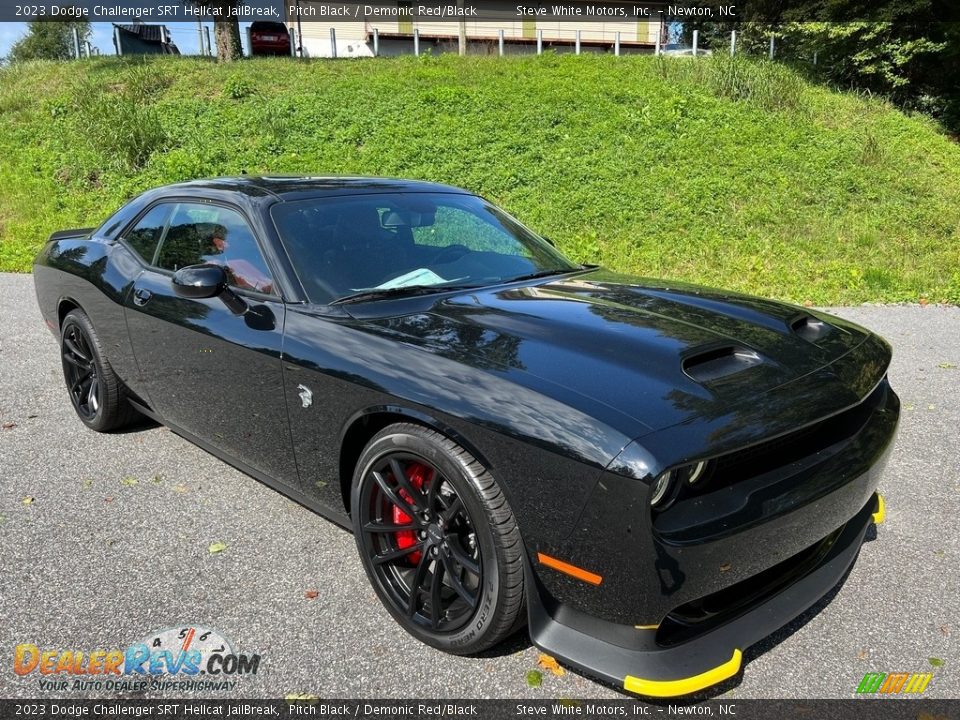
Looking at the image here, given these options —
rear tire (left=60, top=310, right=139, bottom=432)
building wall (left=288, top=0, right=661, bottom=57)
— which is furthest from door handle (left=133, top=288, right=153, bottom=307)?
building wall (left=288, top=0, right=661, bottom=57)

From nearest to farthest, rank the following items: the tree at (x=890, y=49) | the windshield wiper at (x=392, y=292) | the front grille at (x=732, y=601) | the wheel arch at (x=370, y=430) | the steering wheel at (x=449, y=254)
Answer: the front grille at (x=732, y=601) < the wheel arch at (x=370, y=430) < the windshield wiper at (x=392, y=292) < the steering wheel at (x=449, y=254) < the tree at (x=890, y=49)

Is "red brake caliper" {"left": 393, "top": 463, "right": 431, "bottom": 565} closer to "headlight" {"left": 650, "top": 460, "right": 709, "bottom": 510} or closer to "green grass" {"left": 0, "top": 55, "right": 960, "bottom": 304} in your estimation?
"headlight" {"left": 650, "top": 460, "right": 709, "bottom": 510}

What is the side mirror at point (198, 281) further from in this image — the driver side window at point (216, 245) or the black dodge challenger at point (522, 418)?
the driver side window at point (216, 245)

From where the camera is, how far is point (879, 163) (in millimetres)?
12984

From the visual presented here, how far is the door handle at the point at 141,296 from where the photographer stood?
355cm

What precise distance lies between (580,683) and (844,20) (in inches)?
772

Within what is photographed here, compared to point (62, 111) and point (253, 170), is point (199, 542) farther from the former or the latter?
point (62, 111)

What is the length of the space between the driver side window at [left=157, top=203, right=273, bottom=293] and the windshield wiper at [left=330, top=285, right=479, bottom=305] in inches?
14.6

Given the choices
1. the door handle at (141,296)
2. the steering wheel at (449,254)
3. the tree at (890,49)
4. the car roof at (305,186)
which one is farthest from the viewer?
the tree at (890,49)

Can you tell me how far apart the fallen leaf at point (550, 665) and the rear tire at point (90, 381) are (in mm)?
2908

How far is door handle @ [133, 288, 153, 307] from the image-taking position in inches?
140

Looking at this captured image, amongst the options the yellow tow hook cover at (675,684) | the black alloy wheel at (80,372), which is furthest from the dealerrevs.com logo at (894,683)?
the black alloy wheel at (80,372)

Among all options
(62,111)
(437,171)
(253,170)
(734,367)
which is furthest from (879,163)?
(62,111)

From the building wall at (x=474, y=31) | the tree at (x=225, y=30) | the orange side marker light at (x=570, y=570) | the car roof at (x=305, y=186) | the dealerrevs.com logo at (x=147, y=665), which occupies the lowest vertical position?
the dealerrevs.com logo at (x=147, y=665)
